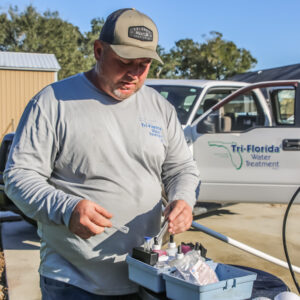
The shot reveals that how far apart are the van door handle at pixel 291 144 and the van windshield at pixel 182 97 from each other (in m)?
1.37

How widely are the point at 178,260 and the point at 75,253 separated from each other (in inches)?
18.2

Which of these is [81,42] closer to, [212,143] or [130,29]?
[212,143]

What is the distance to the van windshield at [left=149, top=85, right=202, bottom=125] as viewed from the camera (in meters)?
6.54

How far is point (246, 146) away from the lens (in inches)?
236

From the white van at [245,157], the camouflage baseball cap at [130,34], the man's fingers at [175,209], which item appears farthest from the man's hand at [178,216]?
the white van at [245,157]

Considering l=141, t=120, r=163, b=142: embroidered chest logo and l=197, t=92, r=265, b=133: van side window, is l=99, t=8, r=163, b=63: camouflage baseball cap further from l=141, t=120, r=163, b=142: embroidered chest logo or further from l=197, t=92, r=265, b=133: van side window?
l=197, t=92, r=265, b=133: van side window

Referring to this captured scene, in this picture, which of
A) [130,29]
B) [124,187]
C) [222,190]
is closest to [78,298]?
[124,187]

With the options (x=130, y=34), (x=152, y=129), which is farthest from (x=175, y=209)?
(x=130, y=34)

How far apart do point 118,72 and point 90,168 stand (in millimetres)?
393

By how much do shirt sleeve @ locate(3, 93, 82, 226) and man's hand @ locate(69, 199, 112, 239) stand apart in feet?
0.12

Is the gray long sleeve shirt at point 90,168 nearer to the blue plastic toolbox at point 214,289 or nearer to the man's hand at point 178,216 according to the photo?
the man's hand at point 178,216

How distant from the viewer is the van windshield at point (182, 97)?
6539 millimetres

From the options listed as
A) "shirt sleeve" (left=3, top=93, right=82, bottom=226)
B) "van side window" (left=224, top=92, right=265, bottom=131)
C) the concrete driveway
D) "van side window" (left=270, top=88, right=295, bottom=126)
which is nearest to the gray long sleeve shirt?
"shirt sleeve" (left=3, top=93, right=82, bottom=226)

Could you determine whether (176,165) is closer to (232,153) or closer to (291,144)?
(232,153)
